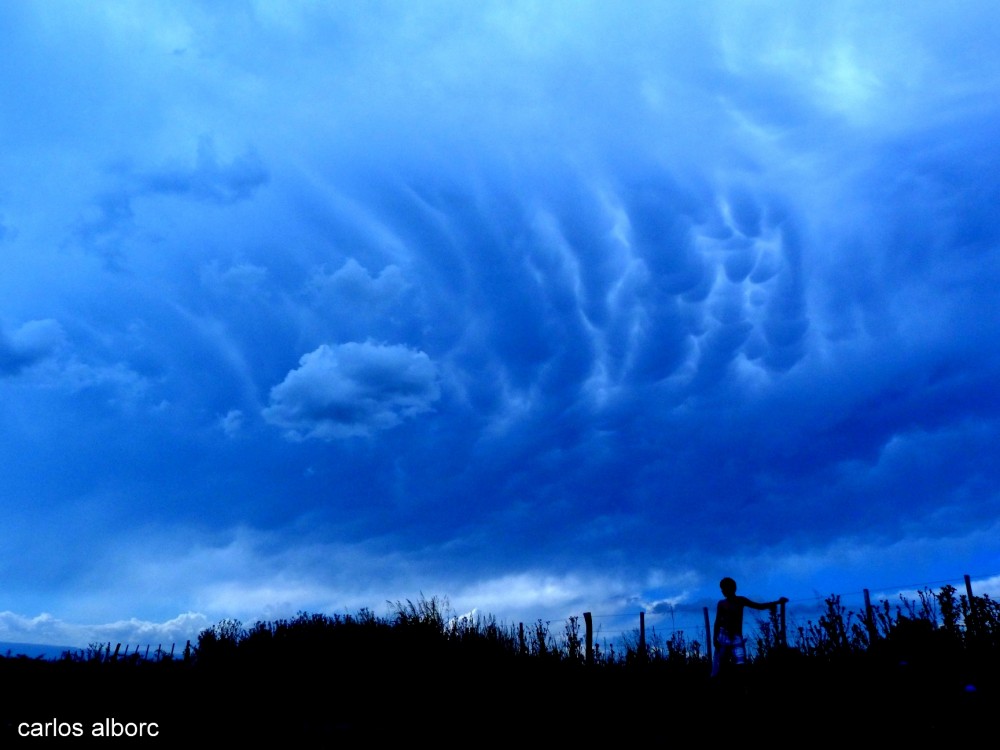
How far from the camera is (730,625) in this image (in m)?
10.9

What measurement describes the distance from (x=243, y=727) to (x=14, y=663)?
13.9 metres

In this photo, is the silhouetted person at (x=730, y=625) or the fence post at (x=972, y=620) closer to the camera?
the silhouetted person at (x=730, y=625)

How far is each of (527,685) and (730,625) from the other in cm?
588

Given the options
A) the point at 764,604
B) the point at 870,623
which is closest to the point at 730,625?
the point at 764,604

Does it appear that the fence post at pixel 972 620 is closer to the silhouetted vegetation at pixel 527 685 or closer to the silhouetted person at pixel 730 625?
the silhouetted vegetation at pixel 527 685

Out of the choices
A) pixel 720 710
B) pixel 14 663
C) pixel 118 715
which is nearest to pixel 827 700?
pixel 720 710

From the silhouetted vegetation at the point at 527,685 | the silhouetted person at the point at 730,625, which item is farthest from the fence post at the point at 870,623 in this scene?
the silhouetted person at the point at 730,625

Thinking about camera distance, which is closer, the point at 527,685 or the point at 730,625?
the point at 730,625

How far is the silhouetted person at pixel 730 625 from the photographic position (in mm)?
10719

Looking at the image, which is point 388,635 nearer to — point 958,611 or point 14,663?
point 14,663

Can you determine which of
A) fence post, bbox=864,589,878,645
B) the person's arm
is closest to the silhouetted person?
the person's arm

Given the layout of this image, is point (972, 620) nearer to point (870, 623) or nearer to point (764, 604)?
point (870, 623)

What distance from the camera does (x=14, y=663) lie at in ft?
65.9

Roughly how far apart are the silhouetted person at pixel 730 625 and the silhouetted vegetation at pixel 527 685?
28 cm
